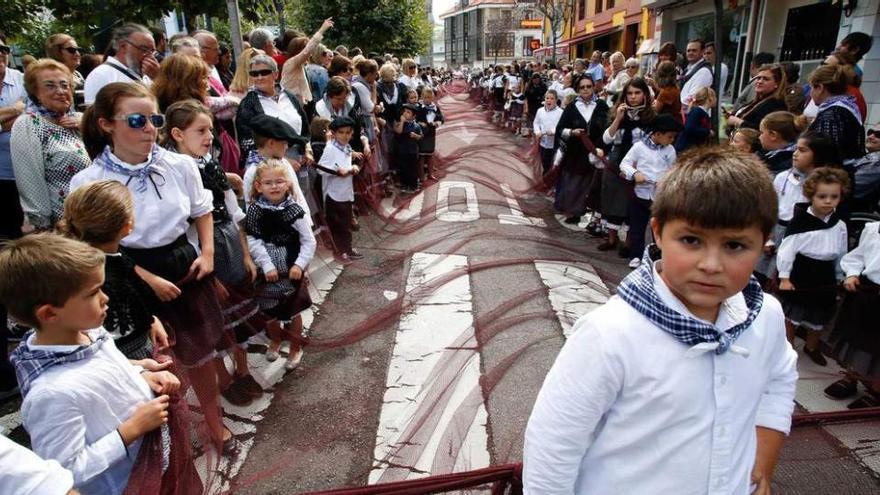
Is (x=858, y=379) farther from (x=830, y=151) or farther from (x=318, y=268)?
(x=318, y=268)

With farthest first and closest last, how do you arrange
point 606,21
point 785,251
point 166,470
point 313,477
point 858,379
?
1. point 606,21
2. point 785,251
3. point 858,379
4. point 313,477
5. point 166,470

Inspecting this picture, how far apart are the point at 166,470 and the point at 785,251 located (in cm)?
384

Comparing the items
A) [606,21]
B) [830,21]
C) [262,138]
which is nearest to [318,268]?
[262,138]

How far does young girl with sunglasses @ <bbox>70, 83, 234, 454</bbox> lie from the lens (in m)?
2.52

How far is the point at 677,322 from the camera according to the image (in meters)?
1.18

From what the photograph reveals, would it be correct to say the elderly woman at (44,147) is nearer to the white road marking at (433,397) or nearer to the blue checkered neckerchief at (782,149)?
Result: the white road marking at (433,397)

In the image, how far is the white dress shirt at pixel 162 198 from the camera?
100.0 inches

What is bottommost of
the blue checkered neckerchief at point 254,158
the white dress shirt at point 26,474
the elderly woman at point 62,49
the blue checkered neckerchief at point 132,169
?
the white dress shirt at point 26,474

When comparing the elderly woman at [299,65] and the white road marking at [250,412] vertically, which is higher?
the elderly woman at [299,65]

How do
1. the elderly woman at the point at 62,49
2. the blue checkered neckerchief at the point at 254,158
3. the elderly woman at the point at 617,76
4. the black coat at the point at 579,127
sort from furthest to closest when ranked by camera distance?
1. the elderly woman at the point at 617,76
2. the black coat at the point at 579,127
3. the elderly woman at the point at 62,49
4. the blue checkered neckerchief at the point at 254,158

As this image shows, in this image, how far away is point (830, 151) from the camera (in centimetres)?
369

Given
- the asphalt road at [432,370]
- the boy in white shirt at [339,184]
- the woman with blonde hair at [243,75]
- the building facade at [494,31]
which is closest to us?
the asphalt road at [432,370]

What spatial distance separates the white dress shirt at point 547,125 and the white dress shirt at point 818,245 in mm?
5186

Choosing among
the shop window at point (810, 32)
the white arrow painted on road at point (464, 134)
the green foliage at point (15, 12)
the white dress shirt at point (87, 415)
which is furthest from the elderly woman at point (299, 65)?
the shop window at point (810, 32)
